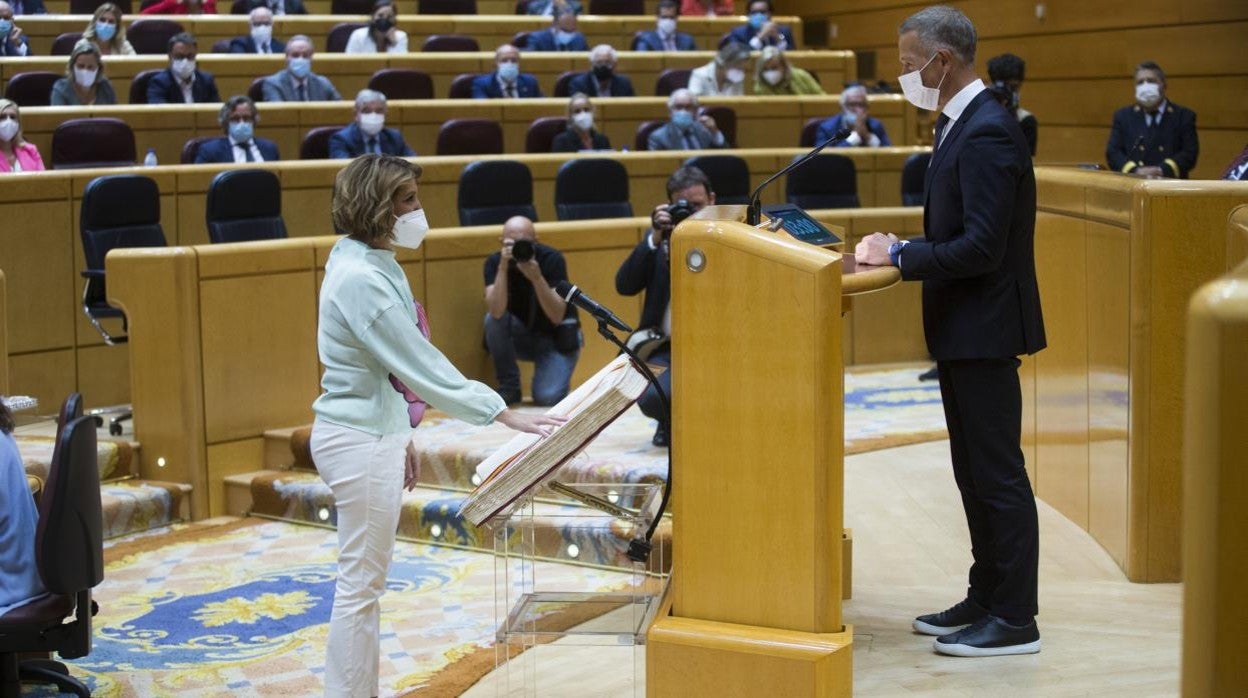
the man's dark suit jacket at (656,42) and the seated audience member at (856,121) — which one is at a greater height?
the man's dark suit jacket at (656,42)

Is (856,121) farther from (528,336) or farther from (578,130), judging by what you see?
(528,336)

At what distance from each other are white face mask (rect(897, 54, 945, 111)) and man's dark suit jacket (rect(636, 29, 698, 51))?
820cm

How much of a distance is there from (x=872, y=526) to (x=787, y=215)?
1636 mm

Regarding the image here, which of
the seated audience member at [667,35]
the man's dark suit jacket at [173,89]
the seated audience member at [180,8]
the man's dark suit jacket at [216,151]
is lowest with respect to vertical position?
the man's dark suit jacket at [216,151]

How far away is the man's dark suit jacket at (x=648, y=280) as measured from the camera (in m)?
5.00

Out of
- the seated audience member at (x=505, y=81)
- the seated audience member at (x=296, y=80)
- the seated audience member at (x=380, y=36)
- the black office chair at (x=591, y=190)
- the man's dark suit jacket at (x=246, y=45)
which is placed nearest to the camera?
the black office chair at (x=591, y=190)

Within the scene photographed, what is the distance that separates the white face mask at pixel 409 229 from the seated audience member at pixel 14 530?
2.83 ft

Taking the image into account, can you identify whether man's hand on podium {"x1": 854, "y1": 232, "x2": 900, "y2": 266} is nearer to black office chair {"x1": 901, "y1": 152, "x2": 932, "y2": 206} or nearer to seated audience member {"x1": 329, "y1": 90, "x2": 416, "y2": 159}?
black office chair {"x1": 901, "y1": 152, "x2": 932, "y2": 206}

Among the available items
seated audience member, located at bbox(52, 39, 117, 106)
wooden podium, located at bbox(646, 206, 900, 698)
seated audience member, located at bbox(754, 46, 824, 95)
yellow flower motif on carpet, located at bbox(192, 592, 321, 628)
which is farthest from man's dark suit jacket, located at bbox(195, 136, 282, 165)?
wooden podium, located at bbox(646, 206, 900, 698)

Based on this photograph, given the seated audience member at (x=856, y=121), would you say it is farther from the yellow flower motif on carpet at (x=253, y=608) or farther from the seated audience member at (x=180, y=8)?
the yellow flower motif on carpet at (x=253, y=608)

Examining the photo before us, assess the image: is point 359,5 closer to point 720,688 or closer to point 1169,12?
point 1169,12

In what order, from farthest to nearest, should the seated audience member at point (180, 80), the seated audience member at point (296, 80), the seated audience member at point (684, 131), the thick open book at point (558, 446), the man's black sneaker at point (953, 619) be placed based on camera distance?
the seated audience member at point (296, 80) < the seated audience member at point (180, 80) < the seated audience member at point (684, 131) < the man's black sneaker at point (953, 619) < the thick open book at point (558, 446)

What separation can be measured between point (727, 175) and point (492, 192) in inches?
44.9

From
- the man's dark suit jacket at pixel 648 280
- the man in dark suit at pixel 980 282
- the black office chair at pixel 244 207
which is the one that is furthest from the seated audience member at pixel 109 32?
the man in dark suit at pixel 980 282
